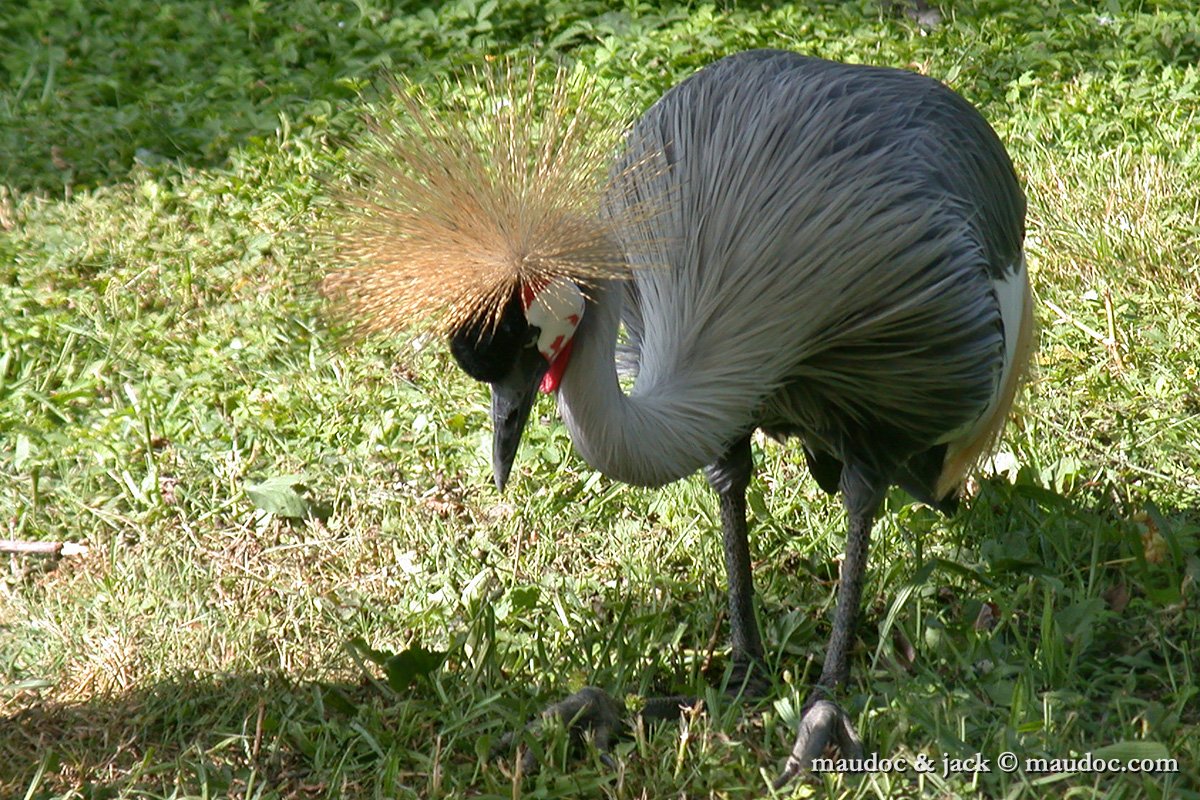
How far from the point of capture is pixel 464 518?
3014mm

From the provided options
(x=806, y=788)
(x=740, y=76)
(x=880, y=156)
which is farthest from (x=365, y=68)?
(x=806, y=788)

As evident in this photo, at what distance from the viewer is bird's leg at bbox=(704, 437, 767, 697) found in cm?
257

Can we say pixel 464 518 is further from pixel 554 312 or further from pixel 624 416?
pixel 554 312

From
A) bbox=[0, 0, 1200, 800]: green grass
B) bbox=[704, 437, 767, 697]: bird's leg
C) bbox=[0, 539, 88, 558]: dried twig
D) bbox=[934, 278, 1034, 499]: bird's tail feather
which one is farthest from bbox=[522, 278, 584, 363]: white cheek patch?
bbox=[0, 539, 88, 558]: dried twig

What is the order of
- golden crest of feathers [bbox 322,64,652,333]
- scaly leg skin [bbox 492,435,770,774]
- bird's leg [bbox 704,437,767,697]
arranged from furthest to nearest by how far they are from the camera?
bird's leg [bbox 704,437,767,697] → scaly leg skin [bbox 492,435,770,774] → golden crest of feathers [bbox 322,64,652,333]

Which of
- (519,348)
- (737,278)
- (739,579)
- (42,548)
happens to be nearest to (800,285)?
(737,278)

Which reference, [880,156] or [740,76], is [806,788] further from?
[740,76]

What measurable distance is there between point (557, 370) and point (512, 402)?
77 mm

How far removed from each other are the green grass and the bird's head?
0.47m

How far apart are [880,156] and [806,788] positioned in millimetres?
992

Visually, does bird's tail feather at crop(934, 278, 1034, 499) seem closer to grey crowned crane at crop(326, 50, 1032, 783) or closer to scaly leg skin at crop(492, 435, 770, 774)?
grey crowned crane at crop(326, 50, 1032, 783)

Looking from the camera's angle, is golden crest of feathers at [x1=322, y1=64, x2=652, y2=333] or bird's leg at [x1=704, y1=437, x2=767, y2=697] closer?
golden crest of feathers at [x1=322, y1=64, x2=652, y2=333]

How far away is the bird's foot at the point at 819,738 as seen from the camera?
2225 millimetres

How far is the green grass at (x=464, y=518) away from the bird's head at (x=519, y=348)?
47 cm
